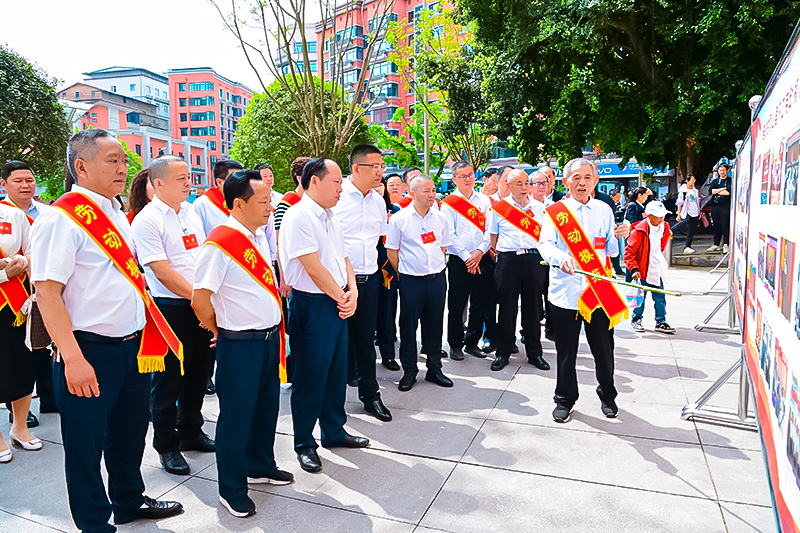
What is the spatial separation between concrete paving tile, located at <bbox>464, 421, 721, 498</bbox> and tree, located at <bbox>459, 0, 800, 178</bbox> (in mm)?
11333

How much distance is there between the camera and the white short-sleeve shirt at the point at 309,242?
3451 mm

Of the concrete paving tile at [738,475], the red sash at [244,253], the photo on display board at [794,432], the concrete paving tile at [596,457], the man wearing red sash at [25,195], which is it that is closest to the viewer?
the photo on display board at [794,432]

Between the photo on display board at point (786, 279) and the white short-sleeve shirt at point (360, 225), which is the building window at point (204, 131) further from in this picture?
the photo on display board at point (786, 279)

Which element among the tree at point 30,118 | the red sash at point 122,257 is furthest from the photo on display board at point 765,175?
the tree at point 30,118

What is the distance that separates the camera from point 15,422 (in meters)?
3.98

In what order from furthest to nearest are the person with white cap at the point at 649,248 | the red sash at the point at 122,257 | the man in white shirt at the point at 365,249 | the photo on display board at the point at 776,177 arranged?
the person with white cap at the point at 649,248
the man in white shirt at the point at 365,249
the red sash at the point at 122,257
the photo on display board at the point at 776,177

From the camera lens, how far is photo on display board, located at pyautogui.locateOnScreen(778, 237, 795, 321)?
1.83 metres

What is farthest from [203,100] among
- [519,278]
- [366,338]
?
[366,338]

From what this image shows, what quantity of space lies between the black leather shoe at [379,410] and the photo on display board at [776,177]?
113 inches

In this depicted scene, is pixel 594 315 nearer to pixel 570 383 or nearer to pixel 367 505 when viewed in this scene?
pixel 570 383

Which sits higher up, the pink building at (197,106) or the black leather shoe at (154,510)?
the pink building at (197,106)

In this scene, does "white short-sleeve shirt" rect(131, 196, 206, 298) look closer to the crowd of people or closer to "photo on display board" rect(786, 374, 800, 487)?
the crowd of people

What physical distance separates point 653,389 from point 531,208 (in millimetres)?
2055

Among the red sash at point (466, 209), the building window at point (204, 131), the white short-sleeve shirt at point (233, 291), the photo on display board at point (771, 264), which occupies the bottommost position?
the white short-sleeve shirt at point (233, 291)
